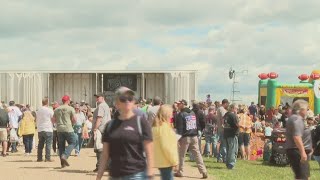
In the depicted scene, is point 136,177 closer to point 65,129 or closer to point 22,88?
point 65,129

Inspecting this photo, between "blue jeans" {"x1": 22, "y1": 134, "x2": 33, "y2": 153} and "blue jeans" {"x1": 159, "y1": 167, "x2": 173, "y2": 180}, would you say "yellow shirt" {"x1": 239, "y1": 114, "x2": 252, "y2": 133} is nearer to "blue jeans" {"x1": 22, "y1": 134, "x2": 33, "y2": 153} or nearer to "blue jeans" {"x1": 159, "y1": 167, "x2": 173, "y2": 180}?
"blue jeans" {"x1": 22, "y1": 134, "x2": 33, "y2": 153}

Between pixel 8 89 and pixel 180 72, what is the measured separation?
366 inches

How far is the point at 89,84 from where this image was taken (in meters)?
37.4

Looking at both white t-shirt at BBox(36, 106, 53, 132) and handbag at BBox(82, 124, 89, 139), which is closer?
white t-shirt at BBox(36, 106, 53, 132)

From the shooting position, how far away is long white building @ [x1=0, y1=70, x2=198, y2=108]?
112 ft

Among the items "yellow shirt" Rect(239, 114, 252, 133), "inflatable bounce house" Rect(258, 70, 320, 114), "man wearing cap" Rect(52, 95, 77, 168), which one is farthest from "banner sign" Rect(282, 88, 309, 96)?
"man wearing cap" Rect(52, 95, 77, 168)

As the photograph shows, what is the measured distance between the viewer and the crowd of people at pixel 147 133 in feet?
20.7

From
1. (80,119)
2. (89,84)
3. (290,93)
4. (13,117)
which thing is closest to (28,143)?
(13,117)

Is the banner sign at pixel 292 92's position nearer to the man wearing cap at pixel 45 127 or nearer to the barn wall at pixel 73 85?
the barn wall at pixel 73 85

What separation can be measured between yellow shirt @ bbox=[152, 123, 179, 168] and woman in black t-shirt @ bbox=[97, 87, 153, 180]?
250cm

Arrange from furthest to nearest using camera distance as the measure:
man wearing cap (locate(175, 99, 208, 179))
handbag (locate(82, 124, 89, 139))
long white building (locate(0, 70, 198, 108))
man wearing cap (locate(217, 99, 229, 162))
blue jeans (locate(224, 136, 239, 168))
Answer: long white building (locate(0, 70, 198, 108)) → handbag (locate(82, 124, 89, 139)) → man wearing cap (locate(217, 99, 229, 162)) → blue jeans (locate(224, 136, 239, 168)) → man wearing cap (locate(175, 99, 208, 179))

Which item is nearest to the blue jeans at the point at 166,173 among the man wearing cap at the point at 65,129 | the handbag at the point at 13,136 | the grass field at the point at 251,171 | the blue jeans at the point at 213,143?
the grass field at the point at 251,171

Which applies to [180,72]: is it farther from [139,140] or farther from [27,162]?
[139,140]

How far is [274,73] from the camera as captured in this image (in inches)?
1405
